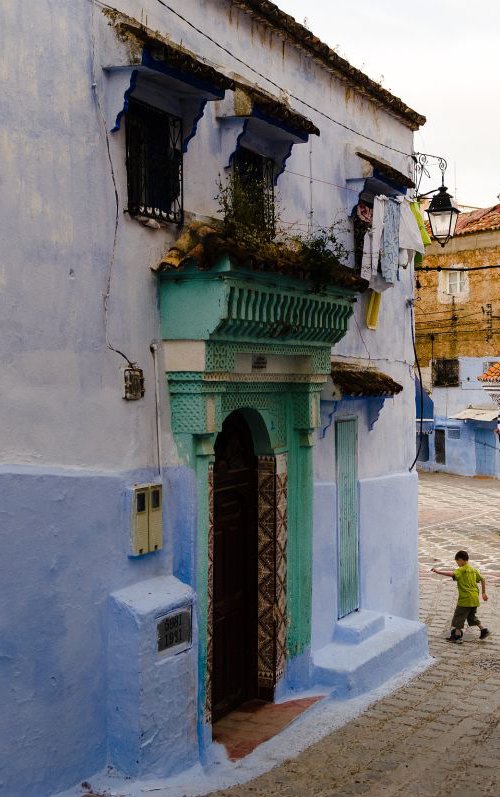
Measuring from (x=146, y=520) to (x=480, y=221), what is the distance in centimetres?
2532

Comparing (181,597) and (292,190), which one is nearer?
(181,597)

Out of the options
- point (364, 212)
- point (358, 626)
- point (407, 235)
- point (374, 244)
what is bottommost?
point (358, 626)

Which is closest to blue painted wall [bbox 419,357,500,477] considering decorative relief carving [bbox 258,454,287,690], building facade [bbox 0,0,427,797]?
building facade [bbox 0,0,427,797]

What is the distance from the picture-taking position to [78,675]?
5957 millimetres

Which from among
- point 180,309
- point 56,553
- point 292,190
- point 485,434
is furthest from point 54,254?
point 485,434

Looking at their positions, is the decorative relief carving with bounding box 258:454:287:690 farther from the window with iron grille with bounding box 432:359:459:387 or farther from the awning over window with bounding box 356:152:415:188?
the window with iron grille with bounding box 432:359:459:387

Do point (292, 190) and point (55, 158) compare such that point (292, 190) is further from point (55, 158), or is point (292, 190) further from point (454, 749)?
point (454, 749)

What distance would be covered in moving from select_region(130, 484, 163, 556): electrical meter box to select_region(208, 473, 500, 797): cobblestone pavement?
5.96 ft

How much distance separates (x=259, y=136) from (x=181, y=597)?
4070 mm

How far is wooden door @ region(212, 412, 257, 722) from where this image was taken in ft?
26.1

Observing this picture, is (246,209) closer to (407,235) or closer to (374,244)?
(374,244)

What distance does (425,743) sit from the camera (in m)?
7.72

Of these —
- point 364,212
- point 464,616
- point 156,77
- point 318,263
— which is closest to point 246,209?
point 318,263

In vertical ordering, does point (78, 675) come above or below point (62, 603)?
below
